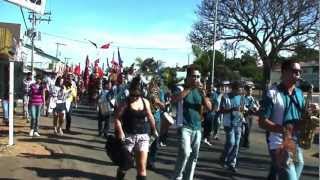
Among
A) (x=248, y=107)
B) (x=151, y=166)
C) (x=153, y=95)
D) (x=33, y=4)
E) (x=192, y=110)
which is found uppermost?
(x=33, y=4)

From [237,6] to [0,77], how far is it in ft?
98.1

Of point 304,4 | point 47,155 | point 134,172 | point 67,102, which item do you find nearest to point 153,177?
point 134,172

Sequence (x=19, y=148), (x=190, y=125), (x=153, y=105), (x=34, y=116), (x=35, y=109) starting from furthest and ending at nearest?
(x=35, y=109) → (x=34, y=116) → (x=19, y=148) → (x=153, y=105) → (x=190, y=125)

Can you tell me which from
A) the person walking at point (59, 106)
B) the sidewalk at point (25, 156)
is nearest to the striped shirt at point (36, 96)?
the person walking at point (59, 106)

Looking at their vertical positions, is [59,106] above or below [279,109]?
below

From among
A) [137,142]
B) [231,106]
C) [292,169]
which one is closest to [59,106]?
[231,106]

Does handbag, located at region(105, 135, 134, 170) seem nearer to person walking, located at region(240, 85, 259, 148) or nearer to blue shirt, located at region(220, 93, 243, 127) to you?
blue shirt, located at region(220, 93, 243, 127)

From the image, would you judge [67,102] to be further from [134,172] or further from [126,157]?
[126,157]

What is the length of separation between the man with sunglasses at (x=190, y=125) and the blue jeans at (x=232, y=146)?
3227 millimetres

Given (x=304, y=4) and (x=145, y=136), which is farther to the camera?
(x=304, y=4)

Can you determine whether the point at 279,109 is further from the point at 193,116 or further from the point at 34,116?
the point at 34,116

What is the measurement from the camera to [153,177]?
440 inches

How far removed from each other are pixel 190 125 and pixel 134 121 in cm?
90

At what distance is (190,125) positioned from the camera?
935 centimetres
